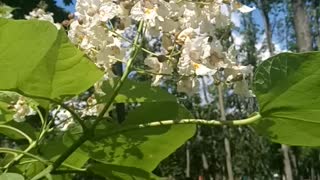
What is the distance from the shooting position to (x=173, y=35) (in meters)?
0.94

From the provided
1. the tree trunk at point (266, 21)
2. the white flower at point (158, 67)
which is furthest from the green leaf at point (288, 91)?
the tree trunk at point (266, 21)

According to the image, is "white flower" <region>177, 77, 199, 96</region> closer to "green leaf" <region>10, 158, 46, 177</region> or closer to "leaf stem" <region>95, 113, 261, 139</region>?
"leaf stem" <region>95, 113, 261, 139</region>

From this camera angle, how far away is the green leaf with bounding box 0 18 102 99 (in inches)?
32.6

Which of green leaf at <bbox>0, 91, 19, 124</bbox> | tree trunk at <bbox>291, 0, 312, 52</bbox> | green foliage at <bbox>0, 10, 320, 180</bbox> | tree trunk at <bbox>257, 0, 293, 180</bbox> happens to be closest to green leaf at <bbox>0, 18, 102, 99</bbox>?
green foliage at <bbox>0, 10, 320, 180</bbox>

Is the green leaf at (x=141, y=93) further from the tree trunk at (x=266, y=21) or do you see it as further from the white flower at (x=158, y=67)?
the tree trunk at (x=266, y=21)

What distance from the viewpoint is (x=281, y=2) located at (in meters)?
24.4

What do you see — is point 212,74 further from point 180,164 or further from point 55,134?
point 180,164

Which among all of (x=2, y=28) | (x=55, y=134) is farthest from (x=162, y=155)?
(x=2, y=28)

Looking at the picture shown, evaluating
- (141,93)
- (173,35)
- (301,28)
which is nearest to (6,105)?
(141,93)

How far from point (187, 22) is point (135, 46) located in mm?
86

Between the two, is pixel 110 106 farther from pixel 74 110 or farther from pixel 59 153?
pixel 59 153

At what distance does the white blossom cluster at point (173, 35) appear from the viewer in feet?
2.98

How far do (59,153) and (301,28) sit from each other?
12164mm

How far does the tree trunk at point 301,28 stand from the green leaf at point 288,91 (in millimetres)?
11287
